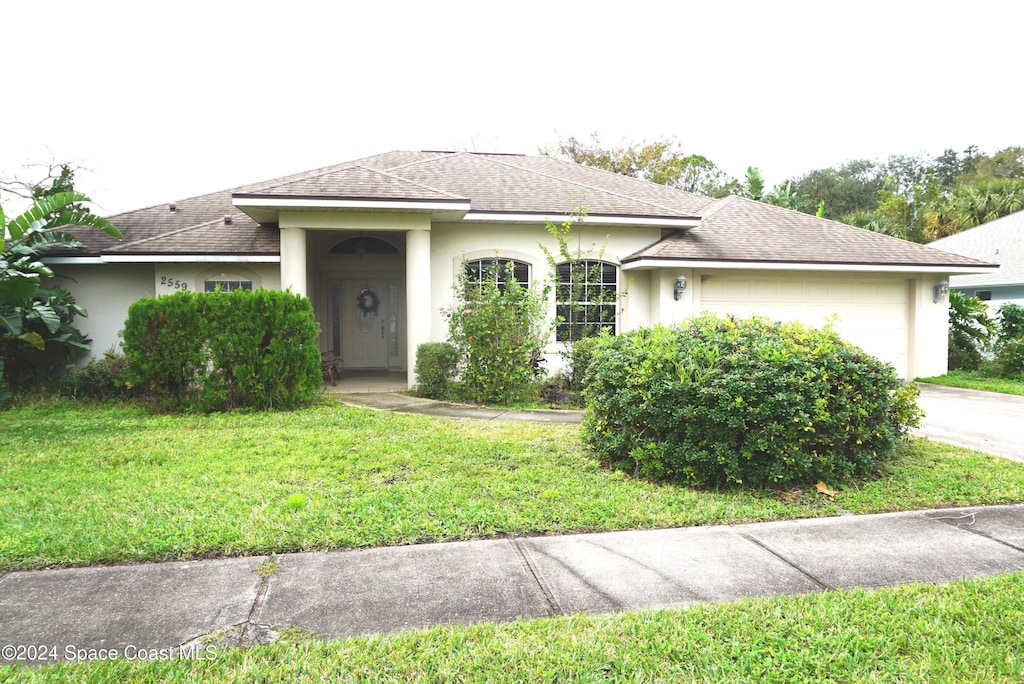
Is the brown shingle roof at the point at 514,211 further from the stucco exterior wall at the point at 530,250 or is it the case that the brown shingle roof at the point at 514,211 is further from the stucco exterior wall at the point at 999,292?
the stucco exterior wall at the point at 999,292

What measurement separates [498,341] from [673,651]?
25.5ft

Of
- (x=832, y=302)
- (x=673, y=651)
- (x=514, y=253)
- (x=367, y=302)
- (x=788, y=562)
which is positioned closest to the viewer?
(x=673, y=651)

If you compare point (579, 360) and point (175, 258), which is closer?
point (579, 360)

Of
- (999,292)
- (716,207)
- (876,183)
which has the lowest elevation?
(999,292)

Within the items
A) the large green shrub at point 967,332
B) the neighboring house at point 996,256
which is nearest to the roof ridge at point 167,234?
the large green shrub at point 967,332

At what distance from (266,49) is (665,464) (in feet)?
55.3

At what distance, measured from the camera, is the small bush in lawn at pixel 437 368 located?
10969mm

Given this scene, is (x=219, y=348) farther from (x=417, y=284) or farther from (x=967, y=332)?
(x=967, y=332)

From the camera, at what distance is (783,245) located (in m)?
13.7

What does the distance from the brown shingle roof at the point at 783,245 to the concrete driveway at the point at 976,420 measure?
10.1 ft

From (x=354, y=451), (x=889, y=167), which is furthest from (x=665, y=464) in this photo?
(x=889, y=167)

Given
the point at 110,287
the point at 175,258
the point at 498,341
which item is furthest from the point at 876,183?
the point at 110,287

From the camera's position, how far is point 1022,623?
3.04m

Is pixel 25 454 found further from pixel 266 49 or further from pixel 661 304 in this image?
pixel 266 49
